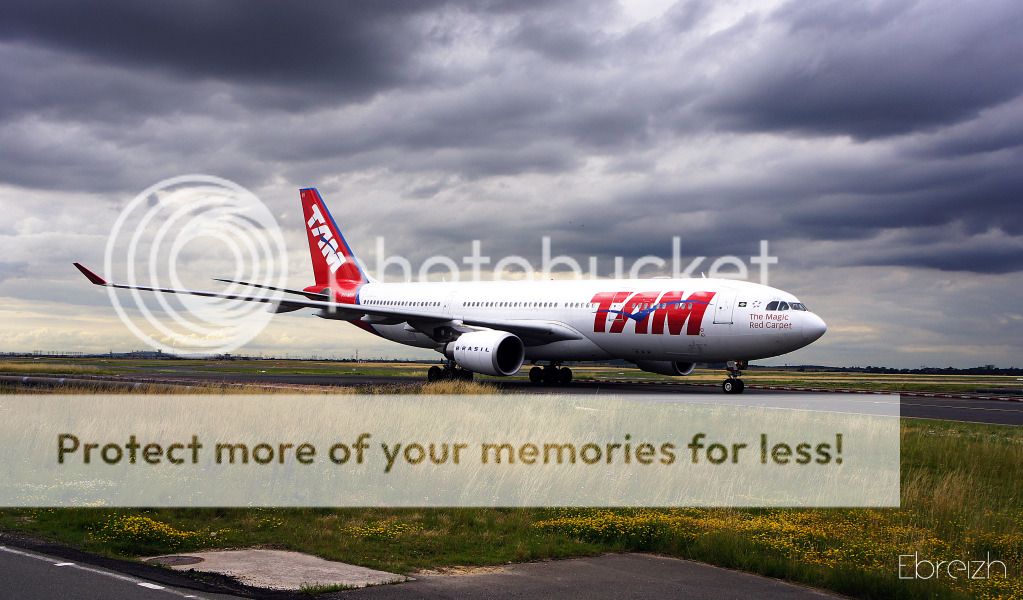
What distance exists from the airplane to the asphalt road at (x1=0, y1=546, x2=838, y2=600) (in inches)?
810

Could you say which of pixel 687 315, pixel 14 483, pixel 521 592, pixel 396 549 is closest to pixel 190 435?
pixel 14 483

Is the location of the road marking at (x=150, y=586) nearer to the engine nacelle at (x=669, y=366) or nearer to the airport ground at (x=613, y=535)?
the airport ground at (x=613, y=535)

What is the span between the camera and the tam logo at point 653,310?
28969mm

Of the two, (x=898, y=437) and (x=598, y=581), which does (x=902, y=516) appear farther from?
(x=898, y=437)

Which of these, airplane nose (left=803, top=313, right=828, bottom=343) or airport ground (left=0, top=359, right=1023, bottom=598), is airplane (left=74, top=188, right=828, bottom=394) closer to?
airplane nose (left=803, top=313, right=828, bottom=343)

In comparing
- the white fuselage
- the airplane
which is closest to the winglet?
the airplane

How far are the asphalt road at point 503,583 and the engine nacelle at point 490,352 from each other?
70.6ft

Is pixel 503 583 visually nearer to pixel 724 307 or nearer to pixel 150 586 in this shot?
pixel 150 586

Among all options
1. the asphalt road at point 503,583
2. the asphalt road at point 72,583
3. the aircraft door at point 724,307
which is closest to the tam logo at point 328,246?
the aircraft door at point 724,307

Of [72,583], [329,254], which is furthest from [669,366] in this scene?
[72,583]

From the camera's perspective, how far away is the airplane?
92.1 ft

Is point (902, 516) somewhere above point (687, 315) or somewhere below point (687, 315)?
below

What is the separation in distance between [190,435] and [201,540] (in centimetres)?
647

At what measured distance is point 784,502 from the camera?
469 inches
